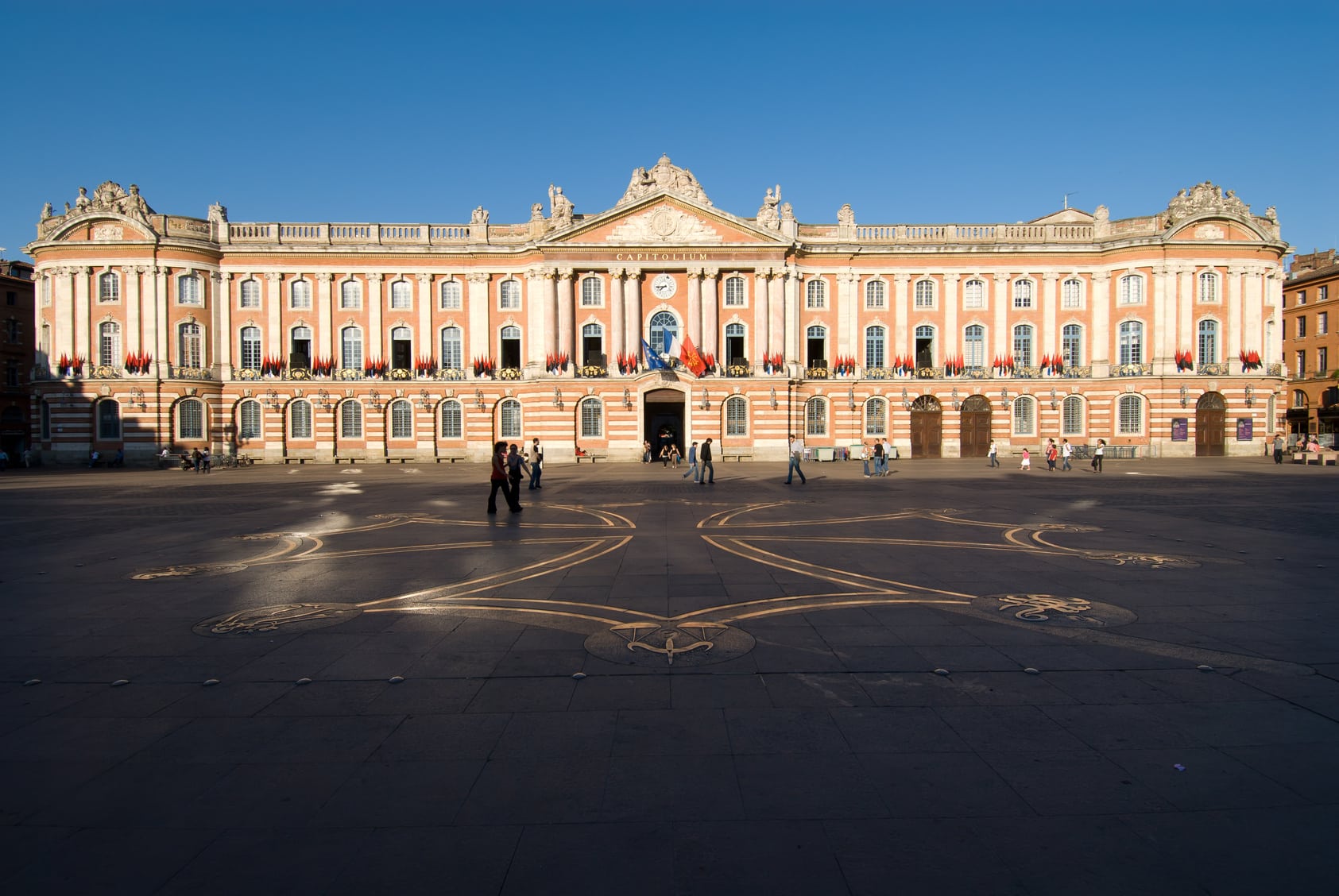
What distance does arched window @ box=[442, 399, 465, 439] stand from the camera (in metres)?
51.2

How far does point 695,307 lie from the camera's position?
161 feet

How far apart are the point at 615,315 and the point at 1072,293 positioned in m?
31.9

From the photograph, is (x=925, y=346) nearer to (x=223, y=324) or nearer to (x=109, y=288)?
(x=223, y=324)

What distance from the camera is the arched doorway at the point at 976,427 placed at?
168 feet

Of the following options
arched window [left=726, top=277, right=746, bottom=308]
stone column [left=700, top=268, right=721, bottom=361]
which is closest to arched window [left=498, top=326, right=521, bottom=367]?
stone column [left=700, top=268, right=721, bottom=361]

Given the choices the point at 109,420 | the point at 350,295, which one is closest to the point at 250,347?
the point at 350,295

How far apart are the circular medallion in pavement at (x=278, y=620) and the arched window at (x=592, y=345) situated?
40662 millimetres

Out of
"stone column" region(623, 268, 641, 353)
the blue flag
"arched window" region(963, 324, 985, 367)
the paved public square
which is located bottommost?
the paved public square

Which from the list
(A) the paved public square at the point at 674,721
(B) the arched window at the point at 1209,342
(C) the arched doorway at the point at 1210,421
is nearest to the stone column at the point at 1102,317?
(B) the arched window at the point at 1209,342

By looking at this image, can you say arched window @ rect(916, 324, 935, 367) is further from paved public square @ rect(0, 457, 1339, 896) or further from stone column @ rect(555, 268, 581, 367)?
paved public square @ rect(0, 457, 1339, 896)

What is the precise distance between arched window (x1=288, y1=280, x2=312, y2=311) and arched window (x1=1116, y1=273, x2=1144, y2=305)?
182 feet

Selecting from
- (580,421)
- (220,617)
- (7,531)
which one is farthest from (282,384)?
(220,617)

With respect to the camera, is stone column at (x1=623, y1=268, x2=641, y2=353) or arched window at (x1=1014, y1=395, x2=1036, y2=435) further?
arched window at (x1=1014, y1=395, x2=1036, y2=435)

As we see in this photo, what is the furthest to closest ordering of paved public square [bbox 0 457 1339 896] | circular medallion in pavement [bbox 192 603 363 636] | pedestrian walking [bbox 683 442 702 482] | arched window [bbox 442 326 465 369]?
arched window [bbox 442 326 465 369]
pedestrian walking [bbox 683 442 702 482]
circular medallion in pavement [bbox 192 603 363 636]
paved public square [bbox 0 457 1339 896]
